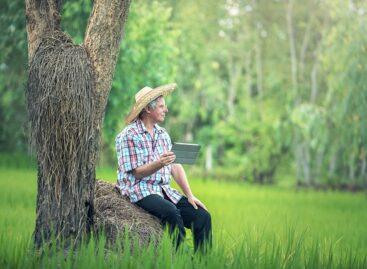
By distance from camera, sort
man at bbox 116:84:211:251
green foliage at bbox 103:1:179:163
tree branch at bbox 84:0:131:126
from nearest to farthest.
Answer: tree branch at bbox 84:0:131:126, man at bbox 116:84:211:251, green foliage at bbox 103:1:179:163

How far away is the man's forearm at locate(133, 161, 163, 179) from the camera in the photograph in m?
6.49

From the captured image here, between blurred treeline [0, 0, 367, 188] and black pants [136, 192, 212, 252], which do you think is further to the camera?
blurred treeline [0, 0, 367, 188]

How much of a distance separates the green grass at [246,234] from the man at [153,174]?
24 cm

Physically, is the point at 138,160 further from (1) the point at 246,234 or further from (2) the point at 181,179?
(1) the point at 246,234

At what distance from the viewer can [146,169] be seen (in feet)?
21.6

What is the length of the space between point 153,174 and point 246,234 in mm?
934

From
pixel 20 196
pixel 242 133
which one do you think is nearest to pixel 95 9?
pixel 20 196

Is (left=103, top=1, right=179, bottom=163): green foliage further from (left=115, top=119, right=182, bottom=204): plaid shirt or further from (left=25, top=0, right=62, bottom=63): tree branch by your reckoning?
(left=25, top=0, right=62, bottom=63): tree branch

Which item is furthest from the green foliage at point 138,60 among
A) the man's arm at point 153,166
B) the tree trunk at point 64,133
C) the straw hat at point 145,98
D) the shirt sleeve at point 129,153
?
the tree trunk at point 64,133

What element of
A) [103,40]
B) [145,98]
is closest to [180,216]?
[145,98]

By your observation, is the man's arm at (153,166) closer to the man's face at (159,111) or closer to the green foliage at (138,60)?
the man's face at (159,111)

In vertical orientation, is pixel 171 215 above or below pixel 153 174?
below

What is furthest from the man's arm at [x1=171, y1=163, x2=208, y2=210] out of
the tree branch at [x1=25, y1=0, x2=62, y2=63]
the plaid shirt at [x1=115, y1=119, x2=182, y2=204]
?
the tree branch at [x1=25, y1=0, x2=62, y2=63]

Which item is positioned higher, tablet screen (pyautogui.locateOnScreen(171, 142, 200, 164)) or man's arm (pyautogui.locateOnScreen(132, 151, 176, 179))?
tablet screen (pyautogui.locateOnScreen(171, 142, 200, 164))
